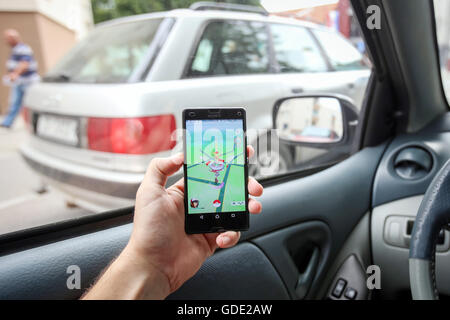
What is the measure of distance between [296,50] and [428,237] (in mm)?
1936

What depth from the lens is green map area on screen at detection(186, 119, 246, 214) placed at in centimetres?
116

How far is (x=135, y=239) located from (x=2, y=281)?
386mm

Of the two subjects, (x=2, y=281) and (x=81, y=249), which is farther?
(x=81, y=249)

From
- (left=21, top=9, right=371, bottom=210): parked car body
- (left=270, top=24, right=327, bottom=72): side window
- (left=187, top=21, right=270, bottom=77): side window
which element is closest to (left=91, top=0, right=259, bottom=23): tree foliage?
(left=21, top=9, right=371, bottom=210): parked car body

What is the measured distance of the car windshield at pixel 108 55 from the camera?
218 cm

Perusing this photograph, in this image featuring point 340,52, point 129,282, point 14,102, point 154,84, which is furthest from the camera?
point 14,102

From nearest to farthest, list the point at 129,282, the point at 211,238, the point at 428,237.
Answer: the point at 428,237 → the point at 129,282 → the point at 211,238

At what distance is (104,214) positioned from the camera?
1.35m

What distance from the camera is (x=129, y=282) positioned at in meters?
0.99

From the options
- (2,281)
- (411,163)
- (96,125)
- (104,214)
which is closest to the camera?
(2,281)

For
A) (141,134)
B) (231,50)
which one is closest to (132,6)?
(231,50)

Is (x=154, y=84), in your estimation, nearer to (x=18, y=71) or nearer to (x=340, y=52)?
(x=340, y=52)
